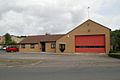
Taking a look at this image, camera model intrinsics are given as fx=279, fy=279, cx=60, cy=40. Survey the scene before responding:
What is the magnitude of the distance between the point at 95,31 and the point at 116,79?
44124 mm

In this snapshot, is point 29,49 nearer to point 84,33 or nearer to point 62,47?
point 62,47

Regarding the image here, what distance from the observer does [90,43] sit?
2261 inches

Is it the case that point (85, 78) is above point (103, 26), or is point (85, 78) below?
below

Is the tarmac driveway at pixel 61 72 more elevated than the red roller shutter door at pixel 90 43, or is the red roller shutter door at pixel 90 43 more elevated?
the red roller shutter door at pixel 90 43

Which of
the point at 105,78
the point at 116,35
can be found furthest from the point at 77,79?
the point at 116,35

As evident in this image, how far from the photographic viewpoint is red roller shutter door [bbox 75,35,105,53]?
2221 inches

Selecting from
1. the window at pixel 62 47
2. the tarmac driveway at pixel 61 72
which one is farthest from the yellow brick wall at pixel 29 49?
the tarmac driveway at pixel 61 72

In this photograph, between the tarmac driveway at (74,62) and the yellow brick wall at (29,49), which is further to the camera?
the yellow brick wall at (29,49)

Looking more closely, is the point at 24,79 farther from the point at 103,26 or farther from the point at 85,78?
the point at 103,26

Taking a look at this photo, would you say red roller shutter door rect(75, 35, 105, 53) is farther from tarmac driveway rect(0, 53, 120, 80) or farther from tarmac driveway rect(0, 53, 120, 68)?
tarmac driveway rect(0, 53, 120, 80)

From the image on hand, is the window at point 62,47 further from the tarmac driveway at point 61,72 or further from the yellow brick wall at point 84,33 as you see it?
the tarmac driveway at point 61,72

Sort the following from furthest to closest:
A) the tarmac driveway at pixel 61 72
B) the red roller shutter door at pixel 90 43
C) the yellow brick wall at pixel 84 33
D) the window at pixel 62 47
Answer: the window at pixel 62 47, the red roller shutter door at pixel 90 43, the yellow brick wall at pixel 84 33, the tarmac driveway at pixel 61 72

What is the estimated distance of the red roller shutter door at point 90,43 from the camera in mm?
56406

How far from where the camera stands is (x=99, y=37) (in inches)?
2242
